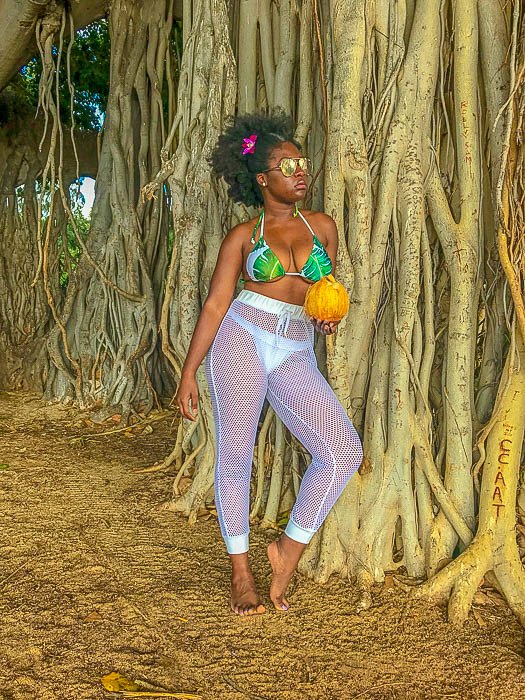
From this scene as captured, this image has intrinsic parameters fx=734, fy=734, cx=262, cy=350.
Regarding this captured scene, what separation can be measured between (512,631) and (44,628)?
1.47 metres

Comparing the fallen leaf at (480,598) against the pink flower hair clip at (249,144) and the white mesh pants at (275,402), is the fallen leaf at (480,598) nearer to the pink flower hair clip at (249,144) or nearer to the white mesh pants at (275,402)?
→ the white mesh pants at (275,402)

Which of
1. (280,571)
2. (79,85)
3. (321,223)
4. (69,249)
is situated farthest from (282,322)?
(79,85)

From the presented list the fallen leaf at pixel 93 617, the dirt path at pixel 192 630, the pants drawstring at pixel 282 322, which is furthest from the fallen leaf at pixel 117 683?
the pants drawstring at pixel 282 322

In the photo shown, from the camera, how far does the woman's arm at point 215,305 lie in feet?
7.97

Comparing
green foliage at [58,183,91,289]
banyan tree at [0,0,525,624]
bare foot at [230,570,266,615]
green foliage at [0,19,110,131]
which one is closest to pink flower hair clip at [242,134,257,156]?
banyan tree at [0,0,525,624]

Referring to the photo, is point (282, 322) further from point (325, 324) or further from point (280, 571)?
point (280, 571)

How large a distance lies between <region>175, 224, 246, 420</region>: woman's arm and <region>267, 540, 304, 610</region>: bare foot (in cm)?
53

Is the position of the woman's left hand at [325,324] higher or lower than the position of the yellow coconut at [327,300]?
lower

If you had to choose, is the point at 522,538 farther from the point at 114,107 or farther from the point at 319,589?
the point at 114,107

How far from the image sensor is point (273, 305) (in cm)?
240

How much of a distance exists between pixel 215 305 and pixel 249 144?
22.0 inches

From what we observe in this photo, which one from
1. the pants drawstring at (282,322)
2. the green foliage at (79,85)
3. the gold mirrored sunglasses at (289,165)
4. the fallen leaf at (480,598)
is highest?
the green foliage at (79,85)

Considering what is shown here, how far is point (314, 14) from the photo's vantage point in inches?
117

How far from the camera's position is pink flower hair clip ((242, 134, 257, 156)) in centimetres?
247
